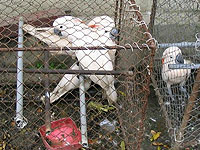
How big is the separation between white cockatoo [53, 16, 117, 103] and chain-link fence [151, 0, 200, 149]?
15.9 inches

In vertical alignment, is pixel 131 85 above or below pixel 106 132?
above

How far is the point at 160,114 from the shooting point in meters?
2.46

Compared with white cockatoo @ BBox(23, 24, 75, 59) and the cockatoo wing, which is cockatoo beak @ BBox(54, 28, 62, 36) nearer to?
white cockatoo @ BBox(23, 24, 75, 59)

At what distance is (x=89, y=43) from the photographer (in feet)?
6.36

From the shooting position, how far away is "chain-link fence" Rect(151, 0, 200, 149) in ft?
6.66

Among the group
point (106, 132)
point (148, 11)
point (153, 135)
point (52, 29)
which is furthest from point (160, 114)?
point (52, 29)

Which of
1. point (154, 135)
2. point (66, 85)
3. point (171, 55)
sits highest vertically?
point (171, 55)

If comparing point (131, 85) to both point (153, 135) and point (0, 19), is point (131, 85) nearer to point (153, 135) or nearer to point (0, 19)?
point (153, 135)

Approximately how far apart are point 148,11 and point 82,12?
2.05 ft

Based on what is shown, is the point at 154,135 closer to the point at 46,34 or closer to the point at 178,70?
the point at 178,70

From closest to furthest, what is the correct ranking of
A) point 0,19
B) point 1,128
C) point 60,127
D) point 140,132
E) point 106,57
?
point 140,132 < point 106,57 < point 60,127 < point 1,128 < point 0,19

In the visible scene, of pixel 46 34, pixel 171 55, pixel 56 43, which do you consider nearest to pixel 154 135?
pixel 171 55

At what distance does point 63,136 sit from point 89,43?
710 mm

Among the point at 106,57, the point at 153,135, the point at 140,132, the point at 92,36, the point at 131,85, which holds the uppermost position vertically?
the point at 92,36
